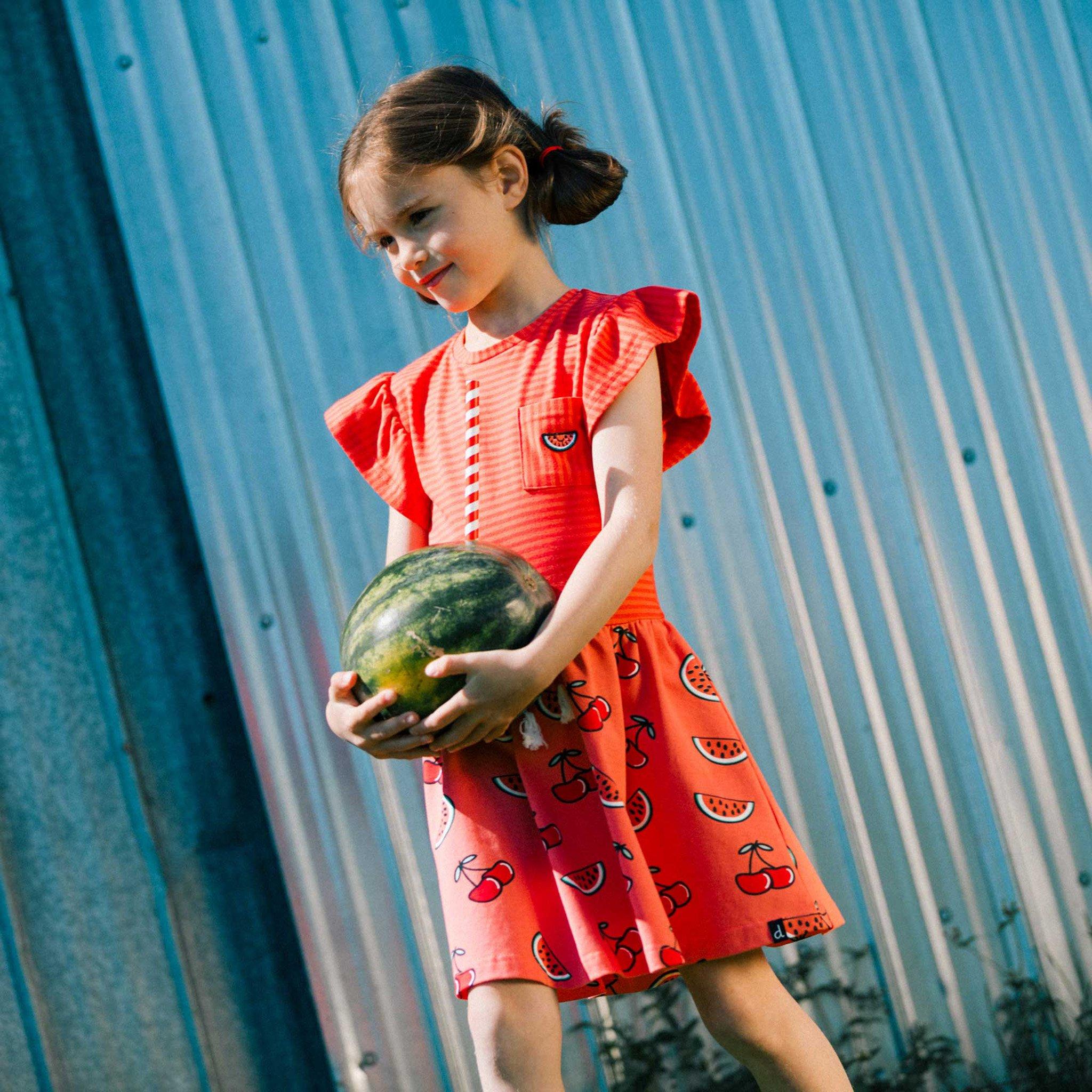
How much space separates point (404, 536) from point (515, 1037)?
35.8 inches

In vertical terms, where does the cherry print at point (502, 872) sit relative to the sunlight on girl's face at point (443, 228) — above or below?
below

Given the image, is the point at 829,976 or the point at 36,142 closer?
the point at 829,976

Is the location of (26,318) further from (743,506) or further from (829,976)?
(829,976)

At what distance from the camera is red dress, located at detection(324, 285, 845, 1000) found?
5.70 ft

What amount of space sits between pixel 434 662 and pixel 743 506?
1.48m

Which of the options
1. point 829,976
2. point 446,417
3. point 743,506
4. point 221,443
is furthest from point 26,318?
point 829,976

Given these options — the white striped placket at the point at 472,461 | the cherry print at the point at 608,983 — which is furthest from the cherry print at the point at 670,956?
the white striped placket at the point at 472,461

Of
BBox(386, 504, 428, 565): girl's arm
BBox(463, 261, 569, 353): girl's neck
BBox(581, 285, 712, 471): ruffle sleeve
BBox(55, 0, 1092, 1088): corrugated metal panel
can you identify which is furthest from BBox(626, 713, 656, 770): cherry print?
BBox(55, 0, 1092, 1088): corrugated metal panel

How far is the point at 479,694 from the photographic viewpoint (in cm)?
164

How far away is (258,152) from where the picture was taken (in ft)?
10.1

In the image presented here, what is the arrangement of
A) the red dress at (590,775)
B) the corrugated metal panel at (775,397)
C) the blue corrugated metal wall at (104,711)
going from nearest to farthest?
1. the red dress at (590,775)
2. the corrugated metal panel at (775,397)
3. the blue corrugated metal wall at (104,711)

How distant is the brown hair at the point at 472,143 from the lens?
6.41 feet

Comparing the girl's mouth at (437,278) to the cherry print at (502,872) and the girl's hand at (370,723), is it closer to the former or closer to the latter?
the girl's hand at (370,723)

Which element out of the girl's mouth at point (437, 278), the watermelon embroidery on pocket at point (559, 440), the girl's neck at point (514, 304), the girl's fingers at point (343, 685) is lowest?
the girl's fingers at point (343, 685)
